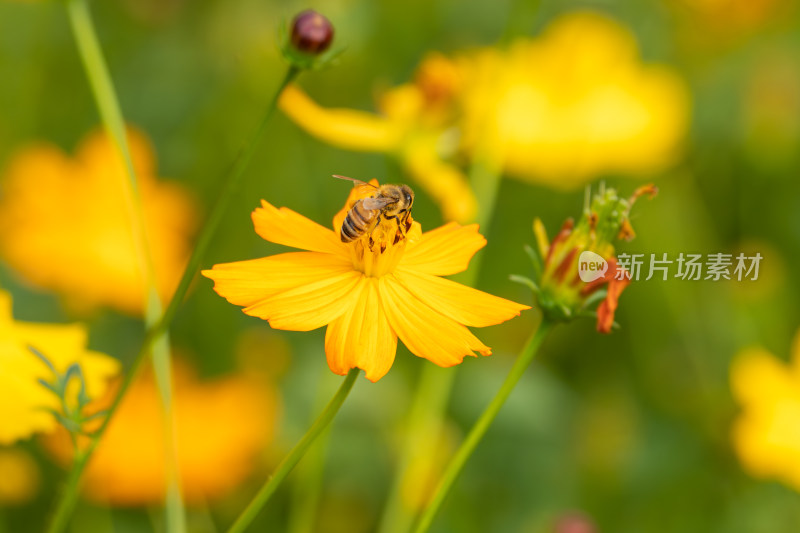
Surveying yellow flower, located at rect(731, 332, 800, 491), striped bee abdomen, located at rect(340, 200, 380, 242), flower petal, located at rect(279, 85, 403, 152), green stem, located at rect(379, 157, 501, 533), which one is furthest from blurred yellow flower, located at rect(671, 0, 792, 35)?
striped bee abdomen, located at rect(340, 200, 380, 242)

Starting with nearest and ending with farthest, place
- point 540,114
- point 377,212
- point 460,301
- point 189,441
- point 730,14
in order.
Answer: point 460,301 < point 377,212 < point 189,441 < point 540,114 < point 730,14

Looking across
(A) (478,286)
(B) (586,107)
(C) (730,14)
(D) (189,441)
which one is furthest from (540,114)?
(D) (189,441)

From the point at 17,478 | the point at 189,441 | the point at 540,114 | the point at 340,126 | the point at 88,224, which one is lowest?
the point at 17,478

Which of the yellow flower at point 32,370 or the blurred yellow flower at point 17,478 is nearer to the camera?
the yellow flower at point 32,370

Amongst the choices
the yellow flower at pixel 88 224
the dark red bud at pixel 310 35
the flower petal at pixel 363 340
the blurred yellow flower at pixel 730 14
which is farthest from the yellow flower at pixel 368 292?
the blurred yellow flower at pixel 730 14

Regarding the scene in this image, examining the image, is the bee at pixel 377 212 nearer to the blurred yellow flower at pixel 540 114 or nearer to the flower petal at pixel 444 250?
the flower petal at pixel 444 250

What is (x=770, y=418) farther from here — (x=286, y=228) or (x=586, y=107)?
(x=586, y=107)

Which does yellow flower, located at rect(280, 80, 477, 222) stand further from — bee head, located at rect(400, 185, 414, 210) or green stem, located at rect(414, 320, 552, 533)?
green stem, located at rect(414, 320, 552, 533)

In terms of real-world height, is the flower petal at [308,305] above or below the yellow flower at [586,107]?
below
